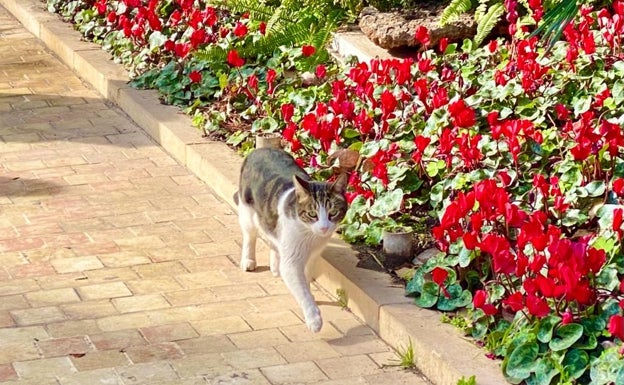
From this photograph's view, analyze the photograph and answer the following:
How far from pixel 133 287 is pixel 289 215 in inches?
35.5

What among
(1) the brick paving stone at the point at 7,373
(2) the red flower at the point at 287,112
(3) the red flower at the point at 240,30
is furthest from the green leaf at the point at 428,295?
(3) the red flower at the point at 240,30

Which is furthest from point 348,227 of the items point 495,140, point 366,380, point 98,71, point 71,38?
point 71,38

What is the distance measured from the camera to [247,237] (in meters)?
6.59

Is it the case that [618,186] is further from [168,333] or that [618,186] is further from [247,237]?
[168,333]

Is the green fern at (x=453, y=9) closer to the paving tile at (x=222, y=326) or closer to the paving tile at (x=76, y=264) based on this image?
the paving tile at (x=76, y=264)

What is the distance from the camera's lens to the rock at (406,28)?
8.66 metres

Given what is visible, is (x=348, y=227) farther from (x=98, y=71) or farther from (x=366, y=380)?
(x=98, y=71)

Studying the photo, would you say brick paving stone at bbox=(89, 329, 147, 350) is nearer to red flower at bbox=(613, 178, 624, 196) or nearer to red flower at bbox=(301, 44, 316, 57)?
red flower at bbox=(613, 178, 624, 196)

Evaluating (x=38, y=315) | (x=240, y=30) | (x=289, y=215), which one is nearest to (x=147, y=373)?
(x=38, y=315)

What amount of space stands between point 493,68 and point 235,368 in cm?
312

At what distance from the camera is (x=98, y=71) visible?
32.7 feet

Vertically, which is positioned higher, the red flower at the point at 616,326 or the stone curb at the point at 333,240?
the red flower at the point at 616,326

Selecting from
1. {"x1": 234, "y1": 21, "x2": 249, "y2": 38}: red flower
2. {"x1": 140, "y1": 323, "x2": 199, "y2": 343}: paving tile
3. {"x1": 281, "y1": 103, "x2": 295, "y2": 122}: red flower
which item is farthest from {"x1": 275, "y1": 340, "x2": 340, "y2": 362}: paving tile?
{"x1": 234, "y1": 21, "x2": 249, "y2": 38}: red flower

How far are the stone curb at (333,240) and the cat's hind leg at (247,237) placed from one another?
366 mm
